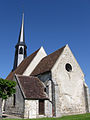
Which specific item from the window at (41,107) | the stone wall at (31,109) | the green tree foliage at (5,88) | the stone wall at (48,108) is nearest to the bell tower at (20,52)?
the green tree foliage at (5,88)

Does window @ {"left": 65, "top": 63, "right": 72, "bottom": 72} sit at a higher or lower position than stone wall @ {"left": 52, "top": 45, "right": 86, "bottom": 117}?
higher

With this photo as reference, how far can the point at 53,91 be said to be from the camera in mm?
15539

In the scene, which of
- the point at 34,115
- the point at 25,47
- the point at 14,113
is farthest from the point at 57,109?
the point at 25,47

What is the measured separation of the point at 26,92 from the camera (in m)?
14.8

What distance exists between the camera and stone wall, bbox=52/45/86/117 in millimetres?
15788

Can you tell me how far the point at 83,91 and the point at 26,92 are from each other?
835 cm

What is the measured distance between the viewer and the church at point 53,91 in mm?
14680

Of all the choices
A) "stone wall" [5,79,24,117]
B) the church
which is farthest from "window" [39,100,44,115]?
"stone wall" [5,79,24,117]

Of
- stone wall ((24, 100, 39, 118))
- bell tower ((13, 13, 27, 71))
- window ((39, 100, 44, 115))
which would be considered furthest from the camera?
bell tower ((13, 13, 27, 71))

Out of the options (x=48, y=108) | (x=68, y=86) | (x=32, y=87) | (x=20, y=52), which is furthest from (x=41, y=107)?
(x=20, y=52)

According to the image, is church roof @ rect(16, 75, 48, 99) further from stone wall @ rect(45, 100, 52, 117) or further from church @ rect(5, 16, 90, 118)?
stone wall @ rect(45, 100, 52, 117)

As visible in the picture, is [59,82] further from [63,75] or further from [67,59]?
[67,59]

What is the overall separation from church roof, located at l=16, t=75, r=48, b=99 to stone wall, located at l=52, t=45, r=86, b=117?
6.28 ft

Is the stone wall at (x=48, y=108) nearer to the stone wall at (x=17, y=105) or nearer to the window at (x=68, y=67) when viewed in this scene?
the stone wall at (x=17, y=105)
